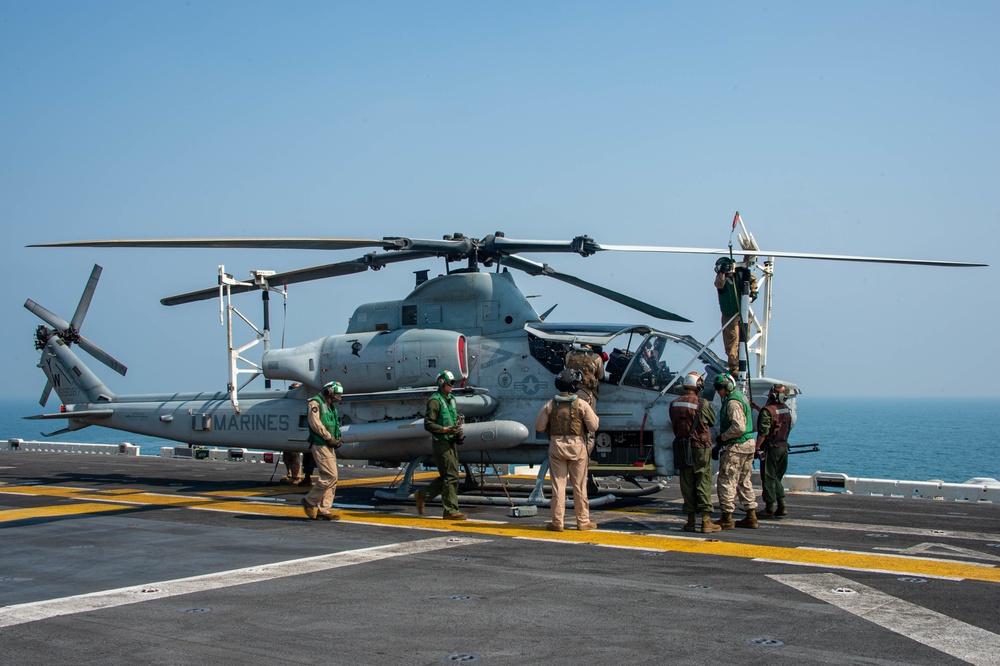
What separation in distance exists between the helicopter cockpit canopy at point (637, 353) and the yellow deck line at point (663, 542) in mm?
3057

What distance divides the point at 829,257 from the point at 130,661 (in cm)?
1003

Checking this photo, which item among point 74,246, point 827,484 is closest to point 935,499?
point 827,484

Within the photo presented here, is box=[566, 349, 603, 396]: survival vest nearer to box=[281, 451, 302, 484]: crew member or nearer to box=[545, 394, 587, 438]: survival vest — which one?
box=[545, 394, 587, 438]: survival vest

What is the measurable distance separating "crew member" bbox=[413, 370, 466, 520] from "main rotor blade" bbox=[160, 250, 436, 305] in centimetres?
224

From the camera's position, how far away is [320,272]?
14.9 meters

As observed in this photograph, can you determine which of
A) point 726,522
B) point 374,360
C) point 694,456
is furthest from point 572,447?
point 374,360

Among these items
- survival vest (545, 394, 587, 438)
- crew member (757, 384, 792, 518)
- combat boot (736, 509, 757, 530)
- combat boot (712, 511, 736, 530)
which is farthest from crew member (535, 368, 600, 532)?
crew member (757, 384, 792, 518)

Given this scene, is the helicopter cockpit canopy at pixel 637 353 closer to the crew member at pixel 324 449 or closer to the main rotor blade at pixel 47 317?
the crew member at pixel 324 449

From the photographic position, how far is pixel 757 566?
8.20 m

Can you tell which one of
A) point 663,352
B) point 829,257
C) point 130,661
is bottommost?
point 130,661

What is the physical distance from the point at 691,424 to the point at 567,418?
1.58 meters

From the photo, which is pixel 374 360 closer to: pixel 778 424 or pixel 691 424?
pixel 691 424

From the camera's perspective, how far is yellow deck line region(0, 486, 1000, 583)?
8125 millimetres

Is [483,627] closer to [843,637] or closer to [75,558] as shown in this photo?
[843,637]
